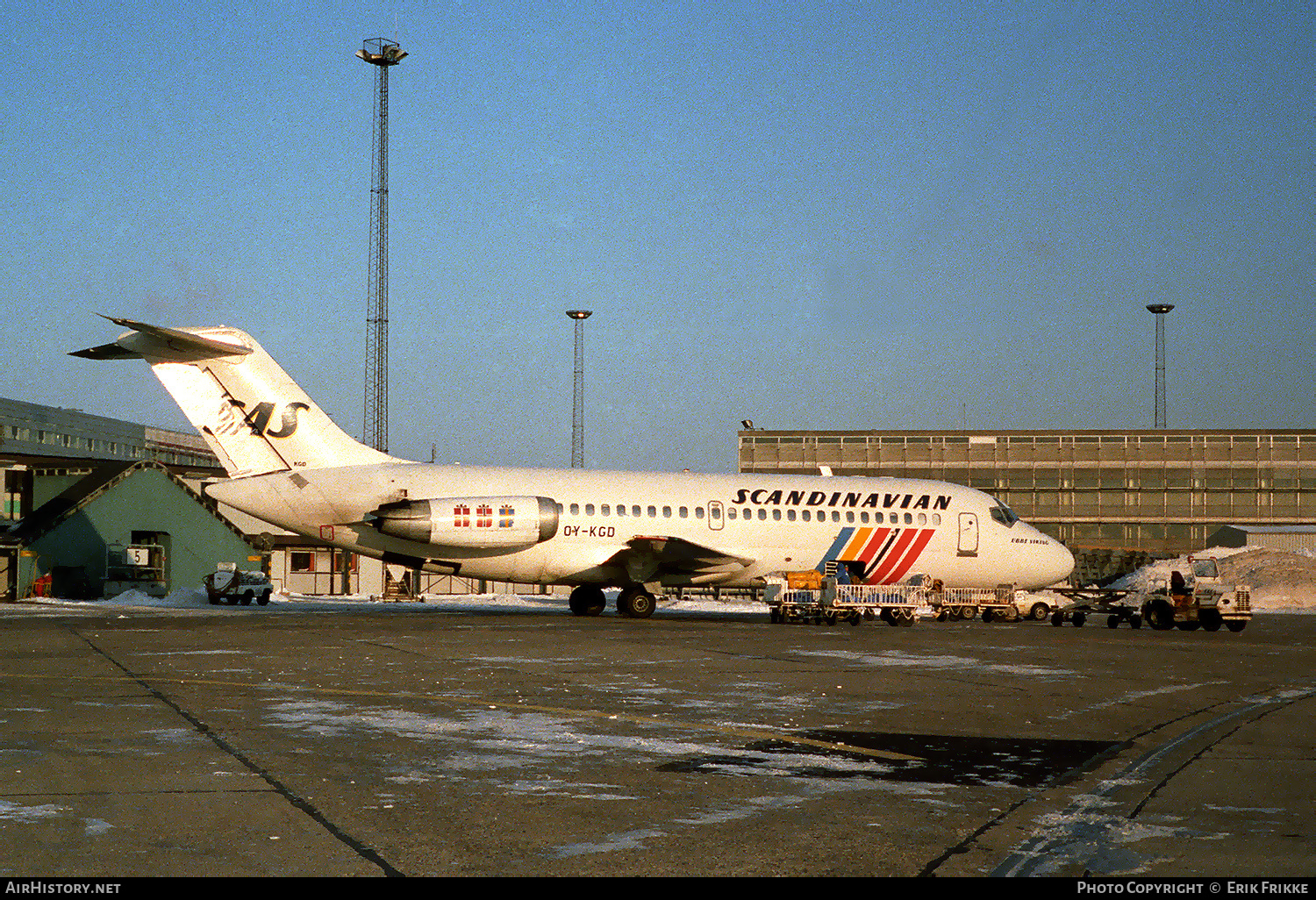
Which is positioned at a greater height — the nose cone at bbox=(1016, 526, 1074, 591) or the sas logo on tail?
Answer: the sas logo on tail

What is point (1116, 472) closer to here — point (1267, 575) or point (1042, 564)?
point (1267, 575)

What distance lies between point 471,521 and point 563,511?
238 centimetres

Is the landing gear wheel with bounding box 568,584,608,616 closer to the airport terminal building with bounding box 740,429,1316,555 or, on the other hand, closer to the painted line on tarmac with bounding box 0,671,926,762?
the painted line on tarmac with bounding box 0,671,926,762

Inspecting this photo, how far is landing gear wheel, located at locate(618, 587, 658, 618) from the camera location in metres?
29.8

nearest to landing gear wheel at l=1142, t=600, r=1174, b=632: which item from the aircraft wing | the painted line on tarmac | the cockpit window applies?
the cockpit window

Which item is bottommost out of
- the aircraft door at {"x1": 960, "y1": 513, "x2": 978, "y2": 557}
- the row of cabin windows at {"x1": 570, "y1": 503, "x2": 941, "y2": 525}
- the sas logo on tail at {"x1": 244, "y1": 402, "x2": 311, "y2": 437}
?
the aircraft door at {"x1": 960, "y1": 513, "x2": 978, "y2": 557}

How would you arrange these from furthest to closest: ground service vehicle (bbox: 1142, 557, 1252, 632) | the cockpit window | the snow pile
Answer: the snow pile
the cockpit window
ground service vehicle (bbox: 1142, 557, 1252, 632)

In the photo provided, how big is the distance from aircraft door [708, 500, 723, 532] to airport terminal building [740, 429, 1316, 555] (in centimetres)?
4355

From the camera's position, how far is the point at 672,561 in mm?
29094

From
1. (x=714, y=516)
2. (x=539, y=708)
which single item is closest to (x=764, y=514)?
(x=714, y=516)

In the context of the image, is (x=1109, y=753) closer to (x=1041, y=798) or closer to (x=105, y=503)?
(x=1041, y=798)

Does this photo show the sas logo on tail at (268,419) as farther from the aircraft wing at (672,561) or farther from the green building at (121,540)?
the green building at (121,540)

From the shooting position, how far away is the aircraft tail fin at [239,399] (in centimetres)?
2572

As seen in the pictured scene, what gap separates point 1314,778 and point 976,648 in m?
11.8
